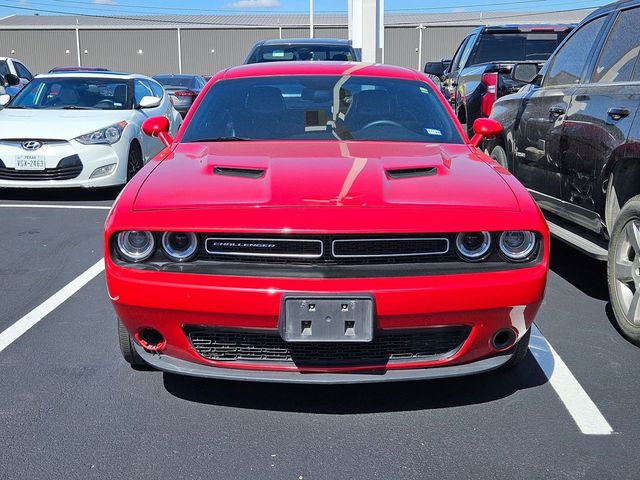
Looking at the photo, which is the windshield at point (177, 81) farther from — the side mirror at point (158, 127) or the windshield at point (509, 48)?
the side mirror at point (158, 127)

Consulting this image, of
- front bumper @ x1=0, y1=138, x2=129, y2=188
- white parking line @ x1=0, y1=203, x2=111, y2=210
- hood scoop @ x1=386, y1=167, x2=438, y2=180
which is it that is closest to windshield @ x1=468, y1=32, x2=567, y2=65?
front bumper @ x1=0, y1=138, x2=129, y2=188

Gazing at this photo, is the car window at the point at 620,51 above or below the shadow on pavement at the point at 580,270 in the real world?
above

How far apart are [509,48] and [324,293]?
9.47m

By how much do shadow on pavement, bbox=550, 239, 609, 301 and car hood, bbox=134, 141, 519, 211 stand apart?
70.3 inches

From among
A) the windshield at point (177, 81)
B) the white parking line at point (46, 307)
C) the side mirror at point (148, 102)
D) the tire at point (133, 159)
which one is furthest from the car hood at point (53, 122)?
the windshield at point (177, 81)

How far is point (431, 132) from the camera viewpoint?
4.33m

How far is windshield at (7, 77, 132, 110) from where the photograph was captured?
30.7 ft

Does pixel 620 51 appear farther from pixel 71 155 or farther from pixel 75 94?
pixel 75 94

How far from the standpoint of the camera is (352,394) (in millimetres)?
3416

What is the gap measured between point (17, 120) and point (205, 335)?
627cm

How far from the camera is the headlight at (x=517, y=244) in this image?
3.10m

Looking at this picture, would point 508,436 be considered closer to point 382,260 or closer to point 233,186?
point 382,260

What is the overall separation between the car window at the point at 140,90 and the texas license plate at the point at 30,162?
6.56 ft

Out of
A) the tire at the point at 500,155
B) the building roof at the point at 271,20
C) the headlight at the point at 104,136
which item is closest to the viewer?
the tire at the point at 500,155
